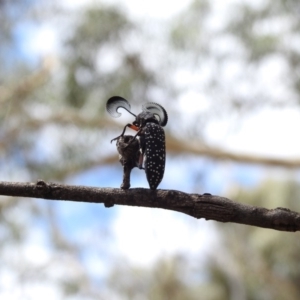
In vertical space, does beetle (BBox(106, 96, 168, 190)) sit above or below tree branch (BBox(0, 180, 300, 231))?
above

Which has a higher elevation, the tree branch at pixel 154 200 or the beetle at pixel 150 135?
the beetle at pixel 150 135

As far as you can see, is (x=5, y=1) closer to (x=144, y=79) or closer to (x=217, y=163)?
(x=144, y=79)

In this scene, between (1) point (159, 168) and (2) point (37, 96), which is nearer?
(1) point (159, 168)

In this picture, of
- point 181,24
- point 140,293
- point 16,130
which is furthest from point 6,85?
point 140,293
